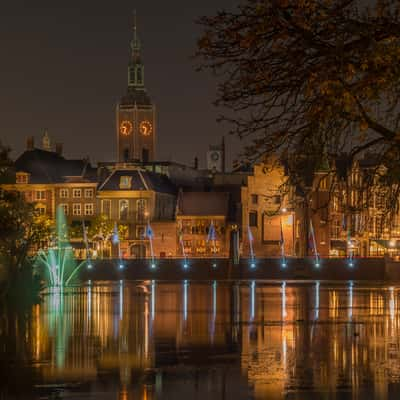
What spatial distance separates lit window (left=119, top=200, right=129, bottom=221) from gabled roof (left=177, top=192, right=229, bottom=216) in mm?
6093

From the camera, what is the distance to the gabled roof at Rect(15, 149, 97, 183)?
135750 millimetres

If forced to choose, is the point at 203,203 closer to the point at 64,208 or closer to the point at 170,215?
the point at 170,215

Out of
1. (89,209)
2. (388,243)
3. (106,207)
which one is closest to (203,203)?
(106,207)

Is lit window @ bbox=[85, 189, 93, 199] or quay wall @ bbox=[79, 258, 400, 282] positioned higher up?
lit window @ bbox=[85, 189, 93, 199]

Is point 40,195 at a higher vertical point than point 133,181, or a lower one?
lower

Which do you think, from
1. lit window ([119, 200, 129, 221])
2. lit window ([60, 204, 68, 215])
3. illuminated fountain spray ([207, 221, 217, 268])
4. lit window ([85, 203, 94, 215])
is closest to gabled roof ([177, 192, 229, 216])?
illuminated fountain spray ([207, 221, 217, 268])

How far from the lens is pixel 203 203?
5266 inches

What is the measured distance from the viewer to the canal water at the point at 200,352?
23156mm

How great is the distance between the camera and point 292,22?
59.2 ft

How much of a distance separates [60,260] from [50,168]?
119 feet

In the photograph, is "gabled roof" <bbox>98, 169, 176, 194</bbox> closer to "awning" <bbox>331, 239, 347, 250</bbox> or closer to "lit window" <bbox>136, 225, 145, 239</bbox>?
"lit window" <bbox>136, 225, 145, 239</bbox>

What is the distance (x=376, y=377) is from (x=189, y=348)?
339 inches

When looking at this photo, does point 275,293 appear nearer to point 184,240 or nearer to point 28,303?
point 28,303

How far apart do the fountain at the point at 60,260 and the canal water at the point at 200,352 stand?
35440 mm
